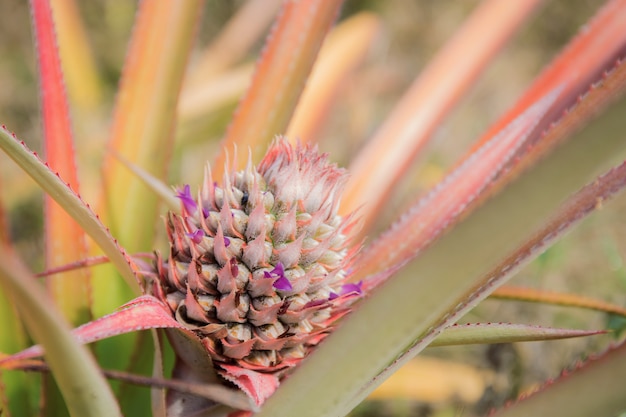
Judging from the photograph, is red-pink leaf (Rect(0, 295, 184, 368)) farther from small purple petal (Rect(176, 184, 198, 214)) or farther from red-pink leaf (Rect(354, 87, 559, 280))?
red-pink leaf (Rect(354, 87, 559, 280))

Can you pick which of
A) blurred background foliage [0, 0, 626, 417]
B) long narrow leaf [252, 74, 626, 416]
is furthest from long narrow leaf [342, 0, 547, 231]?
long narrow leaf [252, 74, 626, 416]

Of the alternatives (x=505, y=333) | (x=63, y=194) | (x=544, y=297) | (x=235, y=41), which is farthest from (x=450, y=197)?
(x=235, y=41)

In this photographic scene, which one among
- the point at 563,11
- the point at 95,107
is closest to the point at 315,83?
the point at 95,107

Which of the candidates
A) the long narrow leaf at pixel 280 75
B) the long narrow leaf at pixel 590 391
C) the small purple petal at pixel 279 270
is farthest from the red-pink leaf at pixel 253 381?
the long narrow leaf at pixel 280 75

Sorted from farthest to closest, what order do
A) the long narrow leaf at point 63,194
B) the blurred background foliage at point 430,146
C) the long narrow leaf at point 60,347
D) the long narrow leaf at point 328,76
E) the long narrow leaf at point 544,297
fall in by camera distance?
1. the blurred background foliage at point 430,146
2. the long narrow leaf at point 328,76
3. the long narrow leaf at point 544,297
4. the long narrow leaf at point 63,194
5. the long narrow leaf at point 60,347

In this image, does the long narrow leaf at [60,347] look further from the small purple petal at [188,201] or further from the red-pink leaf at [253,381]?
the small purple petal at [188,201]

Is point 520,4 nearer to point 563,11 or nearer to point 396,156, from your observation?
point 396,156
